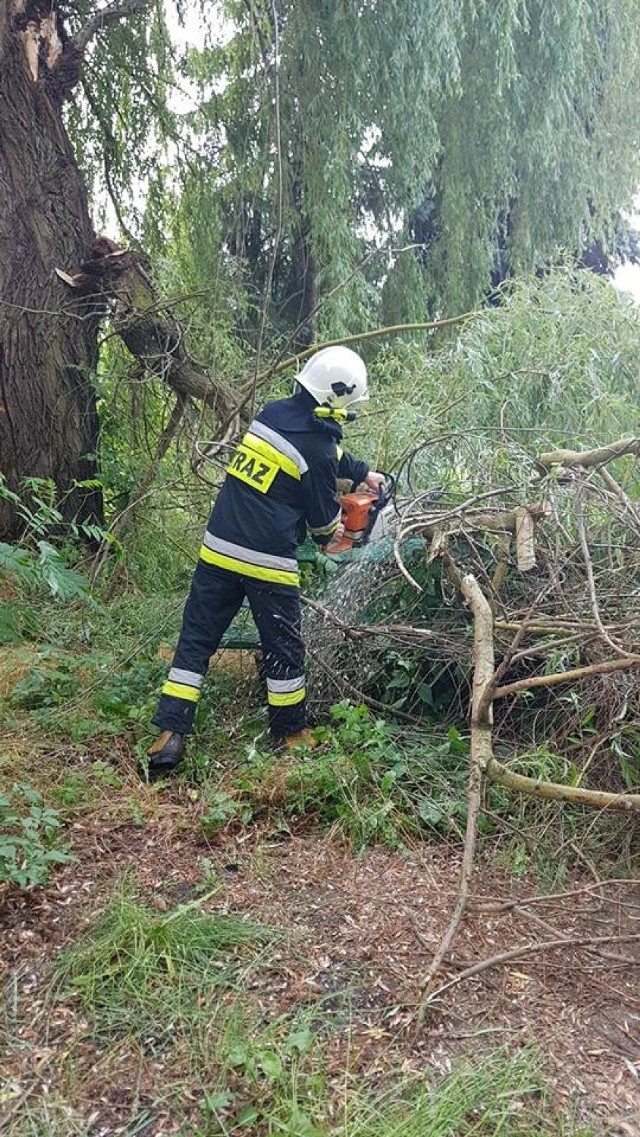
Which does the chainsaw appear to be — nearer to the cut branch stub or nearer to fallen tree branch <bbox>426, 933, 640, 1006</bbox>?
the cut branch stub

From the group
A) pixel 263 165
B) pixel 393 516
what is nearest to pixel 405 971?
pixel 393 516

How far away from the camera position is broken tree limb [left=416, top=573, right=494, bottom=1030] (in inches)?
82.0

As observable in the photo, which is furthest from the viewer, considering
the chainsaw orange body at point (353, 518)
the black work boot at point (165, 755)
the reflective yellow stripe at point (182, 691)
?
the chainsaw orange body at point (353, 518)

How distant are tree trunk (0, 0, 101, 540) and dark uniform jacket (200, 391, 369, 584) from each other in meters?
1.94

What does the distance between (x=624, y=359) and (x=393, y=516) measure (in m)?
1.66

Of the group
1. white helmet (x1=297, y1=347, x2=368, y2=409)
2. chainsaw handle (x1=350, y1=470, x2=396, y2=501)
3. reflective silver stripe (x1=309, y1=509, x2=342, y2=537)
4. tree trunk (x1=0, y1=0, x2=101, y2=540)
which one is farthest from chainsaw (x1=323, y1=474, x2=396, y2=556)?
tree trunk (x1=0, y1=0, x2=101, y2=540)

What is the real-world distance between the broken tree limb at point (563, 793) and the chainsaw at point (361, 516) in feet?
4.22

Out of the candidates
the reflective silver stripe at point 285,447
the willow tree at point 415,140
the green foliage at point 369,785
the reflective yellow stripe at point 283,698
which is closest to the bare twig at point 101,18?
A: the willow tree at point 415,140

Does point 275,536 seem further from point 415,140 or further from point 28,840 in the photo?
point 415,140

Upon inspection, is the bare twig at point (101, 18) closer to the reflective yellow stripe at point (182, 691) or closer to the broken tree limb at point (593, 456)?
the broken tree limb at point (593, 456)

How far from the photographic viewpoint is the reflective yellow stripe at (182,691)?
10.5 ft

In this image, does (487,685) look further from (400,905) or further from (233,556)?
(233,556)

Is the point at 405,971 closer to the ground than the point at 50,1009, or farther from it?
closer to the ground

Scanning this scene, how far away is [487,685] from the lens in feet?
8.04
